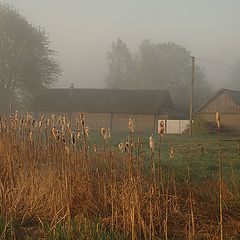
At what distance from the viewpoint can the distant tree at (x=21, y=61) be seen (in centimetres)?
4234

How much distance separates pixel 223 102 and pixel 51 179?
35968 mm

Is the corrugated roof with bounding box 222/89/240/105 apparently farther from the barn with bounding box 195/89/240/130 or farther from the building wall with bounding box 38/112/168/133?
the building wall with bounding box 38/112/168/133

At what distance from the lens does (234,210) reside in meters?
5.53

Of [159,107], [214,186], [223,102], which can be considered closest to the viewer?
[214,186]

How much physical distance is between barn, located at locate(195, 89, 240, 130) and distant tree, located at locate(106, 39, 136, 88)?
112 feet

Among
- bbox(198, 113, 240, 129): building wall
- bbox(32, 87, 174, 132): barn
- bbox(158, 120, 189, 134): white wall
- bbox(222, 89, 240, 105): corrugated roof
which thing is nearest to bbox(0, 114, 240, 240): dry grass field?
bbox(198, 113, 240, 129): building wall

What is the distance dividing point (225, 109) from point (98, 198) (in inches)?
1406

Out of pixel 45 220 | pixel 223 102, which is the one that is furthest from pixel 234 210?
pixel 223 102

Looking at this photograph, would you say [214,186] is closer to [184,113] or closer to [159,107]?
[159,107]

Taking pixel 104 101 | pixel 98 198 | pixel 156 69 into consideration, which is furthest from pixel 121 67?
pixel 98 198

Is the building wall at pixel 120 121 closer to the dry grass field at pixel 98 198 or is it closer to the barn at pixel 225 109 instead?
the barn at pixel 225 109

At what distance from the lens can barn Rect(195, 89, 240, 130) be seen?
1535 inches

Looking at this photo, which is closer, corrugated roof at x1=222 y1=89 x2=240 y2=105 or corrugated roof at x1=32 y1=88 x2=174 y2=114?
corrugated roof at x1=222 y1=89 x2=240 y2=105

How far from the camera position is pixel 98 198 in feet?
19.9
